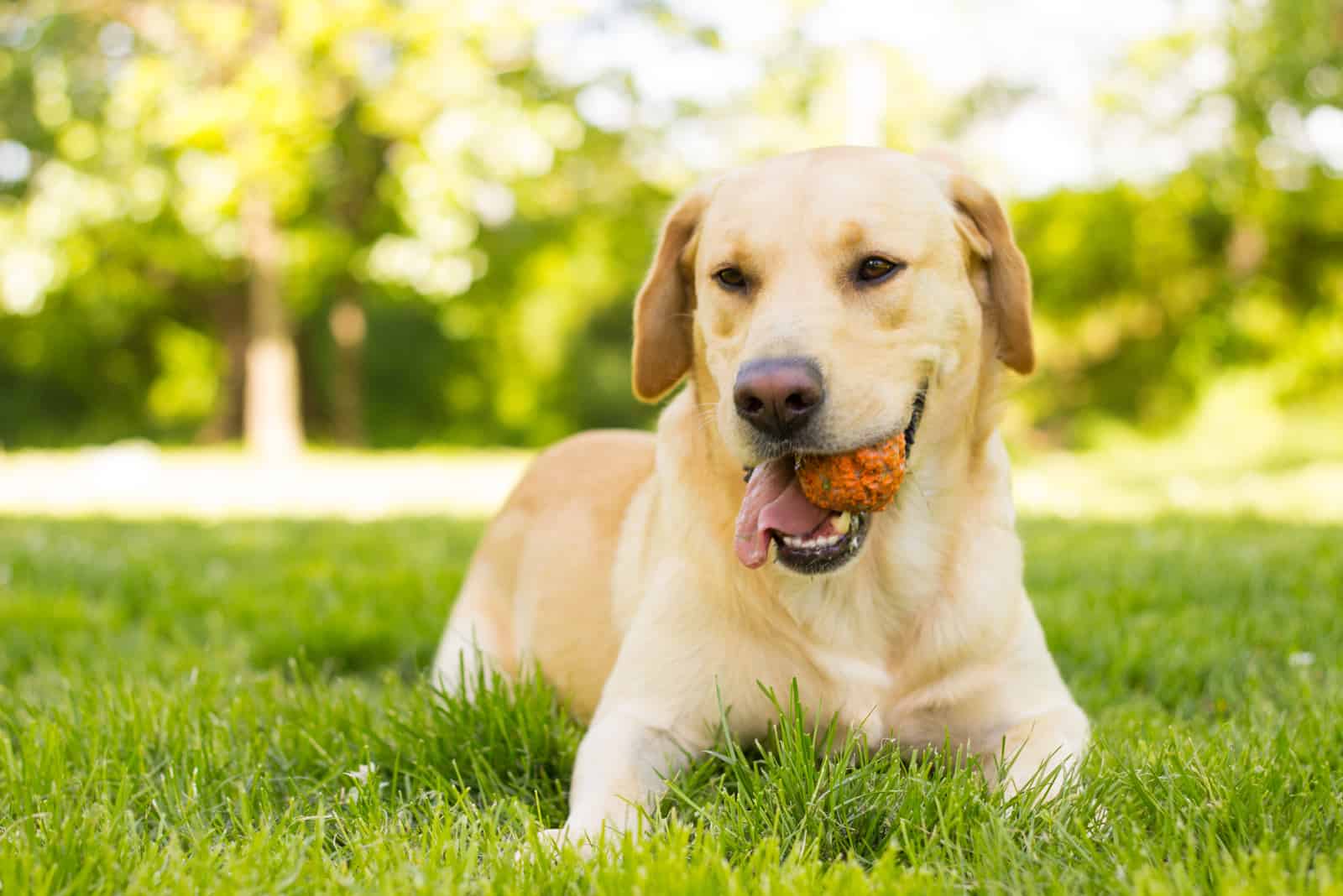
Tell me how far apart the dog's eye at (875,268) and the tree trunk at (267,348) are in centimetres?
1294

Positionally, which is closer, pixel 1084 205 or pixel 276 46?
pixel 276 46

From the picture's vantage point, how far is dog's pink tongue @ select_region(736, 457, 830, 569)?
94.6 inches

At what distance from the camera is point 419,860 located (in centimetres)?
192

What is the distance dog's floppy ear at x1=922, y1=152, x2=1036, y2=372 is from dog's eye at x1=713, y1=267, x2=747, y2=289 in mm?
513

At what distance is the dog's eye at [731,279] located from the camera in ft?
8.77

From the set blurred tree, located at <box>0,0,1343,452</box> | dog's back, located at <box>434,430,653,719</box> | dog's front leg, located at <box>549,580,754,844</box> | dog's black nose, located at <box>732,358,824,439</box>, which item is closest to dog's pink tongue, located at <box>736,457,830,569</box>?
dog's black nose, located at <box>732,358,824,439</box>

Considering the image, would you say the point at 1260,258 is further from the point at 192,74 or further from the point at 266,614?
the point at 266,614

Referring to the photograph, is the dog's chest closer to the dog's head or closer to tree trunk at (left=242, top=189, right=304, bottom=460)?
the dog's head

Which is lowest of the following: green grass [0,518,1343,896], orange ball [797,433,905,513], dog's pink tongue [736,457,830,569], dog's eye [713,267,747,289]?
green grass [0,518,1343,896]

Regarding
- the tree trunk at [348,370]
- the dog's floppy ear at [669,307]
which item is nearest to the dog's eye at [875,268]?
the dog's floppy ear at [669,307]

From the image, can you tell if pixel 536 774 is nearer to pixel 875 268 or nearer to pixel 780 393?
pixel 780 393

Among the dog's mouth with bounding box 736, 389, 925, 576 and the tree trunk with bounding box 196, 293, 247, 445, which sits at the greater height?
the dog's mouth with bounding box 736, 389, 925, 576

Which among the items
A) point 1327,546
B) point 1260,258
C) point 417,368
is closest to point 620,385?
point 417,368

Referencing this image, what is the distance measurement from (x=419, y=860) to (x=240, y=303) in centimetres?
2161
